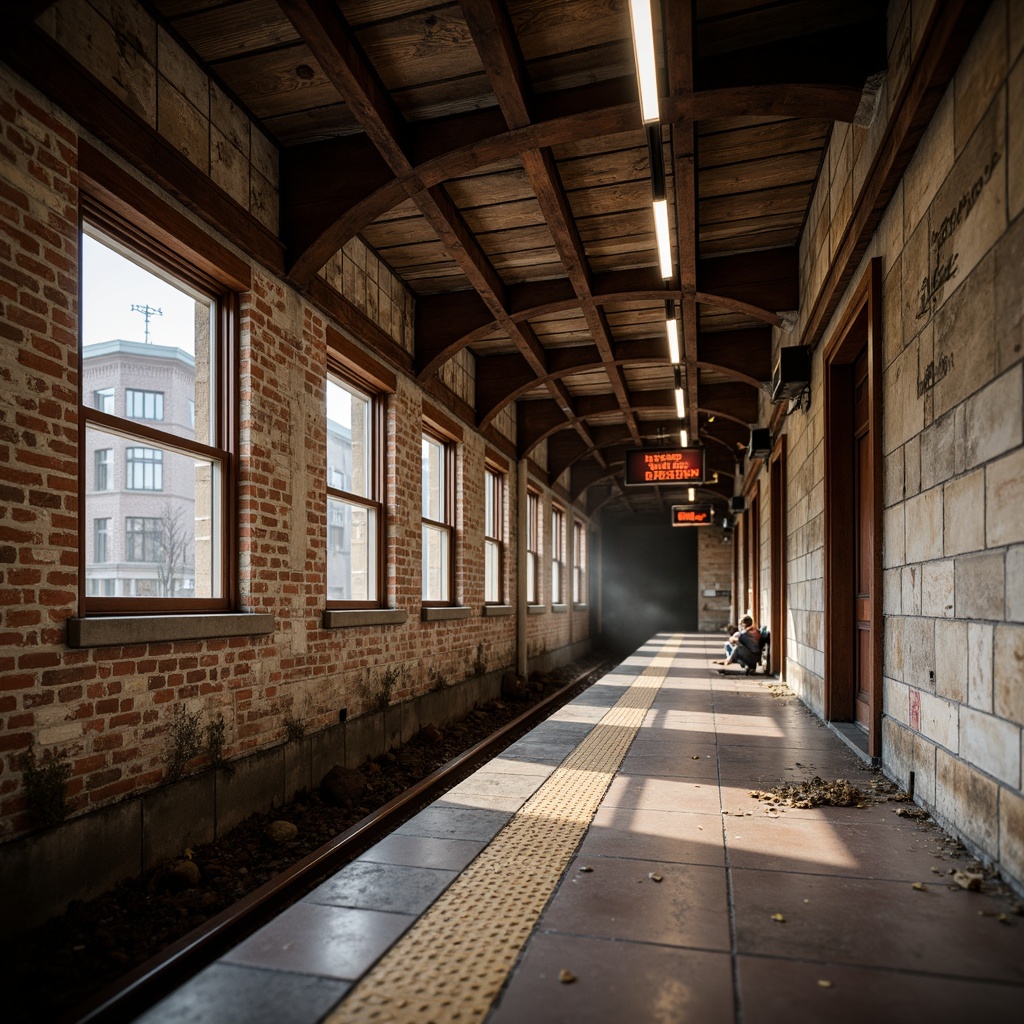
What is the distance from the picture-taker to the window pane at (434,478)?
9.27 metres

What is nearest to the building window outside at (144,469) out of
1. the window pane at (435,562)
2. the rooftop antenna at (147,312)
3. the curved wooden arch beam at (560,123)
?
the rooftop antenna at (147,312)

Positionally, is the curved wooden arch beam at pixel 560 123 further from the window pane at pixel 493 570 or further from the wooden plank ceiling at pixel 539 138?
the window pane at pixel 493 570

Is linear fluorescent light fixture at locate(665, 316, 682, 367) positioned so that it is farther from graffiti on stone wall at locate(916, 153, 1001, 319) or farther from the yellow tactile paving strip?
the yellow tactile paving strip

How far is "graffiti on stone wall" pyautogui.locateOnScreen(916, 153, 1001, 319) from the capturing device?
9.02ft

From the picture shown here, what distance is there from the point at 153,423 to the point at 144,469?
0.92 feet

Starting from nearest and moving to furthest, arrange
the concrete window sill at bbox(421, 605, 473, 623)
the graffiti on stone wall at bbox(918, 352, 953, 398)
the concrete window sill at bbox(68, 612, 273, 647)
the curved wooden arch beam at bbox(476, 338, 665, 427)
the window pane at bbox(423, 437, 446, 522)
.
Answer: the graffiti on stone wall at bbox(918, 352, 953, 398)
the concrete window sill at bbox(68, 612, 273, 647)
the concrete window sill at bbox(421, 605, 473, 623)
the window pane at bbox(423, 437, 446, 522)
the curved wooden arch beam at bbox(476, 338, 665, 427)

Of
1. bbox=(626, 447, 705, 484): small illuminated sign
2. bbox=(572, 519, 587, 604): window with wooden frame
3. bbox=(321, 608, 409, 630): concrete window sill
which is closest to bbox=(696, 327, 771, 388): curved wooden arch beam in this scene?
bbox=(626, 447, 705, 484): small illuminated sign

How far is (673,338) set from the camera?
8.03 metres

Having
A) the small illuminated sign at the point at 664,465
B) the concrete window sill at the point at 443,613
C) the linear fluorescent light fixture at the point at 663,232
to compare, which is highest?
the linear fluorescent light fixture at the point at 663,232

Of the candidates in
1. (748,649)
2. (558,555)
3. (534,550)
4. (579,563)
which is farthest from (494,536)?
(579,563)

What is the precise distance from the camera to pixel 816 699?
6.42 metres

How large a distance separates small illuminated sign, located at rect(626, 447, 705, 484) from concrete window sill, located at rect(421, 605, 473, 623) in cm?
363

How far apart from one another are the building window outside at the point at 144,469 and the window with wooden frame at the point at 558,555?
12499mm

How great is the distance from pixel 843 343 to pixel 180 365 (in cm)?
451
